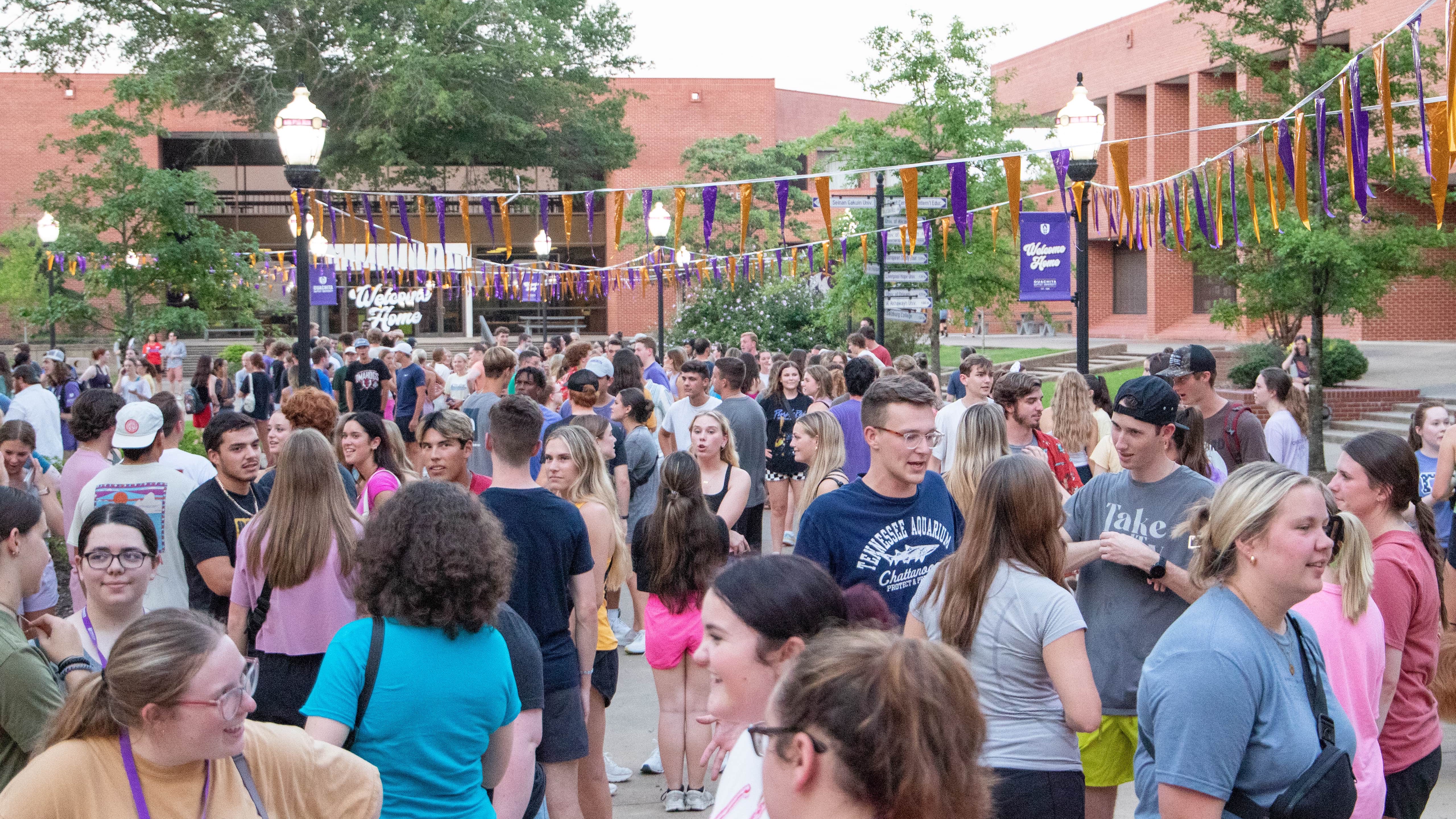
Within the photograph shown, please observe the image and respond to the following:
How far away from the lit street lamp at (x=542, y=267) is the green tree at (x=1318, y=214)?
10.9m

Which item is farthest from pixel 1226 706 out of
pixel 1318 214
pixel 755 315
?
pixel 755 315

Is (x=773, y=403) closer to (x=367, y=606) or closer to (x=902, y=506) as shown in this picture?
(x=902, y=506)

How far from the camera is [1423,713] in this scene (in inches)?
156

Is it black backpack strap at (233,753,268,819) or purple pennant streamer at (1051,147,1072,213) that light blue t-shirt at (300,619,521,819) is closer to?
black backpack strap at (233,753,268,819)

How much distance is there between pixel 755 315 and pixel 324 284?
10.7 meters

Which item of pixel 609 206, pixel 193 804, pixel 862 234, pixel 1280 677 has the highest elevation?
pixel 609 206

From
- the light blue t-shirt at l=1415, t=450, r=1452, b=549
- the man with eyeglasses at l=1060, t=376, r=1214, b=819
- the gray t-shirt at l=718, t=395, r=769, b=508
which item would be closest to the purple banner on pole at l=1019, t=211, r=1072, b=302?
the gray t-shirt at l=718, t=395, r=769, b=508

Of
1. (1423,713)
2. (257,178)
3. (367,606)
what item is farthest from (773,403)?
(257,178)

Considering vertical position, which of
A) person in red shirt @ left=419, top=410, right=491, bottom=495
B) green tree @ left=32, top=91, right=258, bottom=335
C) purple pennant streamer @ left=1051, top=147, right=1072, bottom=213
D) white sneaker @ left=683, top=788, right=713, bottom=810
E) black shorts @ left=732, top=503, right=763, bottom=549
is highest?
green tree @ left=32, top=91, right=258, bottom=335

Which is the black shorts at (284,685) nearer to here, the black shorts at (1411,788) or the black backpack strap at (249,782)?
the black backpack strap at (249,782)

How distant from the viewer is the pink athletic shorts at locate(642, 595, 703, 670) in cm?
548

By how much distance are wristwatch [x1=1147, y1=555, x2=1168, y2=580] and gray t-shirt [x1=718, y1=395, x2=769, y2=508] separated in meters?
5.53

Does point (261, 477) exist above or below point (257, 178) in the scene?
below

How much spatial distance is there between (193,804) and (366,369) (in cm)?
1154
